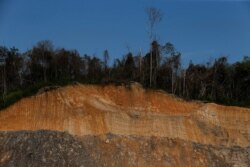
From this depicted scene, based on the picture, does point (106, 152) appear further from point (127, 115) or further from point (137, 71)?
point (137, 71)

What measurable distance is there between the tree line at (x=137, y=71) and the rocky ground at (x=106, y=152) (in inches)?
444

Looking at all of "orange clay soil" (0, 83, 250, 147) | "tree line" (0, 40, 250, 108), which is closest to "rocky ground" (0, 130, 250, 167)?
"orange clay soil" (0, 83, 250, 147)

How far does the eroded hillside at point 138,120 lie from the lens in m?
30.8

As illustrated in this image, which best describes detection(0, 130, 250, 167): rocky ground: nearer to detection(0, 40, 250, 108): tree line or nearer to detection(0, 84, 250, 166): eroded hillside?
detection(0, 84, 250, 166): eroded hillside

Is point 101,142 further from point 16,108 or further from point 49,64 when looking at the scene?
point 49,64

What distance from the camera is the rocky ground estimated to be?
93.2 ft

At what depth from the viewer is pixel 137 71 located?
4550 centimetres

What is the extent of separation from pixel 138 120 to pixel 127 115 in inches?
32.2

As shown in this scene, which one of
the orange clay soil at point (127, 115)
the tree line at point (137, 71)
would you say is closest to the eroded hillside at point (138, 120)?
the orange clay soil at point (127, 115)

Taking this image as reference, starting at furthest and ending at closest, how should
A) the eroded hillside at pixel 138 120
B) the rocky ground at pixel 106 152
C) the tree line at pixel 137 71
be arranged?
1. the tree line at pixel 137 71
2. the eroded hillside at pixel 138 120
3. the rocky ground at pixel 106 152

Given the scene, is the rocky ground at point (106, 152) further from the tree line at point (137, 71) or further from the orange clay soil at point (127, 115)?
the tree line at point (137, 71)

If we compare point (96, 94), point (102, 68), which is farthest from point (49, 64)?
point (96, 94)

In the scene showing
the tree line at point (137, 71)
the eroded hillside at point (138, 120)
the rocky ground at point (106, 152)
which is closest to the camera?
the rocky ground at point (106, 152)

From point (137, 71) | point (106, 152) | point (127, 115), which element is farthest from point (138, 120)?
point (137, 71)
